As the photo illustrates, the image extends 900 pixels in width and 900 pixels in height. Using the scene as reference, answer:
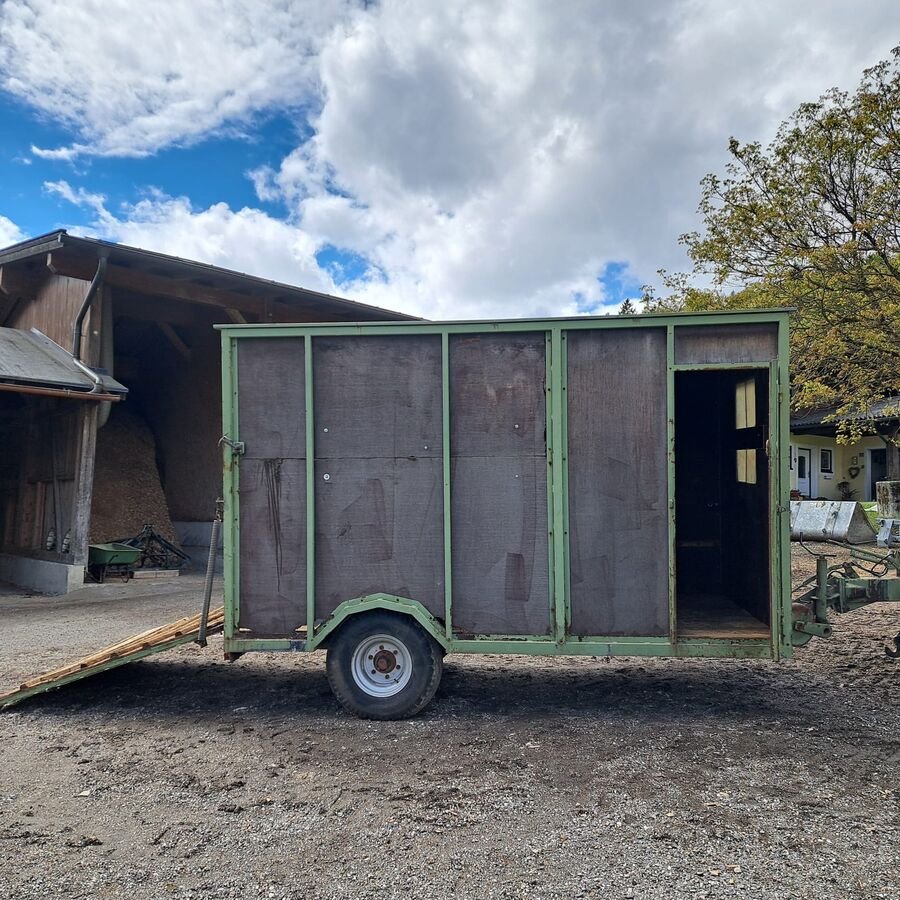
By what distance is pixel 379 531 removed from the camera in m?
4.84

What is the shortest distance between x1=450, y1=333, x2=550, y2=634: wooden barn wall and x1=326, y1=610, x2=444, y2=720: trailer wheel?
1.10ft

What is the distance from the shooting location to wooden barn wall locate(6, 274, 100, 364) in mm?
11523

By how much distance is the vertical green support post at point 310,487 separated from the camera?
482 cm

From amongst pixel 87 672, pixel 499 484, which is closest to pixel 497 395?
pixel 499 484

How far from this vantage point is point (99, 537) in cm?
1291

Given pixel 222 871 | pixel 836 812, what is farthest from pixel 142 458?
pixel 836 812

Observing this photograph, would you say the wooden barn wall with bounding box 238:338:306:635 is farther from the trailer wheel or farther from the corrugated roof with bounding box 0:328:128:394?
the corrugated roof with bounding box 0:328:128:394

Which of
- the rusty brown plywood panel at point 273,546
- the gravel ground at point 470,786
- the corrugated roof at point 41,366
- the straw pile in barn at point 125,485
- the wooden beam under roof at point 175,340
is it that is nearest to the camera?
the gravel ground at point 470,786

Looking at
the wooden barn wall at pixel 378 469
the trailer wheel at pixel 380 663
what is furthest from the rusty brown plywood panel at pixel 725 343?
the trailer wheel at pixel 380 663

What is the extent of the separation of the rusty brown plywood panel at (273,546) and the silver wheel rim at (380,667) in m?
0.52

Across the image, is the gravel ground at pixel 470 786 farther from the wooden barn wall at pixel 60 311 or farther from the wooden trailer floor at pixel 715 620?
the wooden barn wall at pixel 60 311

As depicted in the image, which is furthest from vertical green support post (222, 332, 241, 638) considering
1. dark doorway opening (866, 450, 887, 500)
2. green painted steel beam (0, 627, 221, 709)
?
dark doorway opening (866, 450, 887, 500)

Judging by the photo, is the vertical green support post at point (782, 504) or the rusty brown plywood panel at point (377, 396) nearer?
the vertical green support post at point (782, 504)

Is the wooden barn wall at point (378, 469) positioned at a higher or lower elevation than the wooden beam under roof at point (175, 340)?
lower
